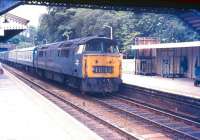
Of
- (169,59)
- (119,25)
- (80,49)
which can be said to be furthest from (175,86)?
(119,25)

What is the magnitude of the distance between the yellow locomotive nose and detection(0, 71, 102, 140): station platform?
3.46m

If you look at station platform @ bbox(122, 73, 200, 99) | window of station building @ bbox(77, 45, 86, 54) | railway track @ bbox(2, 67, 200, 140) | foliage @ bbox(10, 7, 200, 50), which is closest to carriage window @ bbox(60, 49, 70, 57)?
window of station building @ bbox(77, 45, 86, 54)

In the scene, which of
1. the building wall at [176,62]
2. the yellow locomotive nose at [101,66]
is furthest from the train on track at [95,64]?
the building wall at [176,62]

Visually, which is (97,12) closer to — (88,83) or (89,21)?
(89,21)

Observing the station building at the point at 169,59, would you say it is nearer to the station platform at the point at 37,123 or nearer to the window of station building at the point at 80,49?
the window of station building at the point at 80,49

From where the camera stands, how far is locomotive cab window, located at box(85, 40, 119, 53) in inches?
811

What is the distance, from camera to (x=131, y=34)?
61.4 meters

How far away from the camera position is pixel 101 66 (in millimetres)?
20422

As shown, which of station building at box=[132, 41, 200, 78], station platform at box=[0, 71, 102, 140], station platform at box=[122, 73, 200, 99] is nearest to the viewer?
station platform at box=[0, 71, 102, 140]

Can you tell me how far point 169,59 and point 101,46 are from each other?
14881 millimetres

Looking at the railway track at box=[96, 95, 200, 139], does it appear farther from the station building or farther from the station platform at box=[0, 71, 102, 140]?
the station building

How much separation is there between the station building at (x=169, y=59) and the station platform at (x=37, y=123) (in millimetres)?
15293

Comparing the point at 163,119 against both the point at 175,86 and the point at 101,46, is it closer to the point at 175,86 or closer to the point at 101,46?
the point at 101,46

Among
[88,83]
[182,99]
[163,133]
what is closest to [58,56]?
[88,83]
